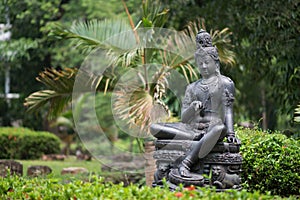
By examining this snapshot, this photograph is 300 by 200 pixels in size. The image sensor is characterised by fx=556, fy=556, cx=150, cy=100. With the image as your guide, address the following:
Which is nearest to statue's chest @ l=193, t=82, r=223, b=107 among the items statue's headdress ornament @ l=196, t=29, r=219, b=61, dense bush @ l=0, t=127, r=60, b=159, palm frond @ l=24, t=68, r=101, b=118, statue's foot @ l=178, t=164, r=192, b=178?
statue's headdress ornament @ l=196, t=29, r=219, b=61

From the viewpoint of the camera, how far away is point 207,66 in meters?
7.45

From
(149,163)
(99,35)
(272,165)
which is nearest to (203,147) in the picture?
(272,165)

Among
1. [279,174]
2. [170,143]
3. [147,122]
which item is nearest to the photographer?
[170,143]

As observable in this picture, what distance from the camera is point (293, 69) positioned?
1193cm

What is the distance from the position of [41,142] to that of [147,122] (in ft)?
24.9

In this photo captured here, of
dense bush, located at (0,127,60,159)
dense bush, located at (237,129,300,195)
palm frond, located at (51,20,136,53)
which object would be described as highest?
A: palm frond, located at (51,20,136,53)

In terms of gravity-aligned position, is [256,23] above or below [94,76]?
above

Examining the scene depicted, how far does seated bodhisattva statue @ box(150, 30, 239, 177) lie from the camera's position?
286 inches

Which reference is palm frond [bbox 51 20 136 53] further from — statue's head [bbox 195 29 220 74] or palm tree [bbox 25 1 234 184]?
statue's head [bbox 195 29 220 74]

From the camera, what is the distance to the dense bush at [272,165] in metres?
8.02

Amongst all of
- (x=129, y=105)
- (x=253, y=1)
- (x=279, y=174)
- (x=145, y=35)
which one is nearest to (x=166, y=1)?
(x=253, y=1)

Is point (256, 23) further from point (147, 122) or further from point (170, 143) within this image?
point (170, 143)

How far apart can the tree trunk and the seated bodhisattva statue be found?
3.25 m

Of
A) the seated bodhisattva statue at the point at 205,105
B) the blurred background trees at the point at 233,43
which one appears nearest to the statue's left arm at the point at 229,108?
the seated bodhisattva statue at the point at 205,105
